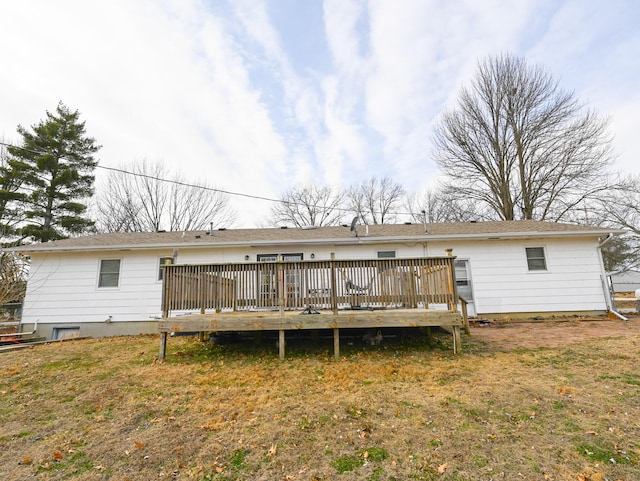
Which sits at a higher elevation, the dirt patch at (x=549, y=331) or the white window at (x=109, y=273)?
the white window at (x=109, y=273)

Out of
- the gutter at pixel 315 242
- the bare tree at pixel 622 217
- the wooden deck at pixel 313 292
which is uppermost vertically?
the bare tree at pixel 622 217

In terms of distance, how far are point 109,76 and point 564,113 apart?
21.4 metres

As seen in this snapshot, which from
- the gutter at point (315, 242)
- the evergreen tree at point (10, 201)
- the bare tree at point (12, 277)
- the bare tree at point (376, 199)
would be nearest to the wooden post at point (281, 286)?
the gutter at point (315, 242)

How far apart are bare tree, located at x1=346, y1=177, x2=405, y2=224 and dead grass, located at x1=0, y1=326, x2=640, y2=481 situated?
20.3 metres

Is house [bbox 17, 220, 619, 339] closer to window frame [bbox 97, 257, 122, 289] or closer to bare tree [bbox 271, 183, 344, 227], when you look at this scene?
window frame [bbox 97, 257, 122, 289]

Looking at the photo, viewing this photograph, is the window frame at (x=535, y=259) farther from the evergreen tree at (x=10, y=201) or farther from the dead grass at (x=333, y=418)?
the evergreen tree at (x=10, y=201)

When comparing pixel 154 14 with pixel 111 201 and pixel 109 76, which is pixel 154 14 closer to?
pixel 109 76

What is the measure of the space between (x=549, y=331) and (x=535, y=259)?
9.67 ft

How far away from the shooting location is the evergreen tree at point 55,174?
18969 millimetres

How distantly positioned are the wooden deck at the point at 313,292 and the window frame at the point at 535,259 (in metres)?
5.64

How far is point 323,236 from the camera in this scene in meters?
10.2

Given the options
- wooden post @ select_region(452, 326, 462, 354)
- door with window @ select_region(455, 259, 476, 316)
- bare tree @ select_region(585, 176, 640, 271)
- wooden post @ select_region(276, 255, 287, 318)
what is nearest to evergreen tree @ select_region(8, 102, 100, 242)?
wooden post @ select_region(276, 255, 287, 318)

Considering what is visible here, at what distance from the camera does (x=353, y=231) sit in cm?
1078

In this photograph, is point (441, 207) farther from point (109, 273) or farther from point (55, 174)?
point (55, 174)
